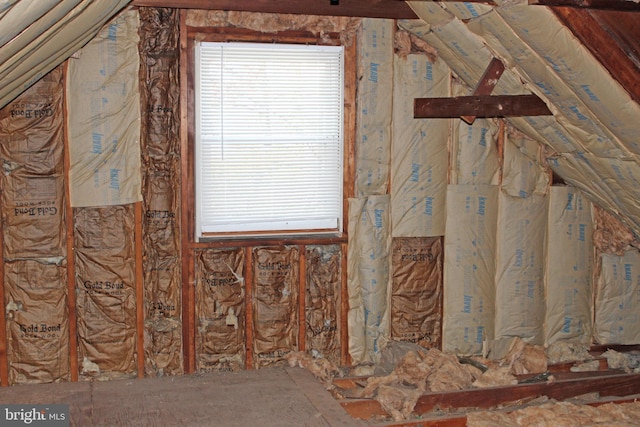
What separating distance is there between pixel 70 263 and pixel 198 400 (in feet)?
6.91

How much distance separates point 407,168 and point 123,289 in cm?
216

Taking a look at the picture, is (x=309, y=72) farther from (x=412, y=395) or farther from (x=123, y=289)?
(x=412, y=395)

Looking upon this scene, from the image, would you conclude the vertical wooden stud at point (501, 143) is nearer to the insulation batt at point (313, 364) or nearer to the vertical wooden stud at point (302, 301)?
the vertical wooden stud at point (302, 301)

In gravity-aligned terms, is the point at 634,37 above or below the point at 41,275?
above

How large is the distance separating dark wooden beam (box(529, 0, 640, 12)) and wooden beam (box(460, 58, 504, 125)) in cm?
100

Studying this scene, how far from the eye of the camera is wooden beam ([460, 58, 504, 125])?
3.96m

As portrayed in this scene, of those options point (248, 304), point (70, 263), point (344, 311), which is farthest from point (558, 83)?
point (70, 263)

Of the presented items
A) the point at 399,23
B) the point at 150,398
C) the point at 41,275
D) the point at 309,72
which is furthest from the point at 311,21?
the point at 150,398

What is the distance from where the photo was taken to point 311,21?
4.46 meters

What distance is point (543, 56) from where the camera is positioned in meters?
3.44

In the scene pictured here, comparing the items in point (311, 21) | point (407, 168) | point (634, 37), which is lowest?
point (407, 168)

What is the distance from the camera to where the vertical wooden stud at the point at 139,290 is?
14.3ft

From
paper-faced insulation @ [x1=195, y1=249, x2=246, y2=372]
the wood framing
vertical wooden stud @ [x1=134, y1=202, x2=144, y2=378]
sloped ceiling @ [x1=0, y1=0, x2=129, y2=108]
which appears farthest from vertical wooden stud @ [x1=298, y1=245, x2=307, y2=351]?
sloped ceiling @ [x1=0, y1=0, x2=129, y2=108]

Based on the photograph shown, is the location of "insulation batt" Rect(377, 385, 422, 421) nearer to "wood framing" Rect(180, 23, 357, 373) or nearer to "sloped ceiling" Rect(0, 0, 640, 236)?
"wood framing" Rect(180, 23, 357, 373)
